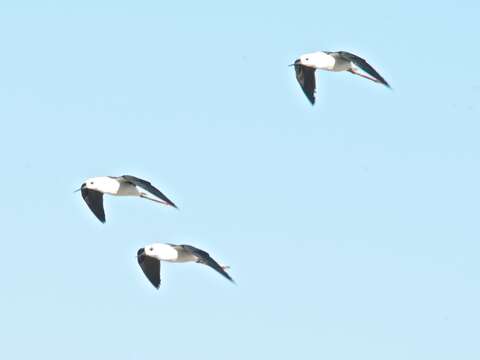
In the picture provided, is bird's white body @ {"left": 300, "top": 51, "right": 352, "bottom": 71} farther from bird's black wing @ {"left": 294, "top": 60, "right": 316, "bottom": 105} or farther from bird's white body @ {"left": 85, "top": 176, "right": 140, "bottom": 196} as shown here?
bird's white body @ {"left": 85, "top": 176, "right": 140, "bottom": 196}

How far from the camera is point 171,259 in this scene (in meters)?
60.9

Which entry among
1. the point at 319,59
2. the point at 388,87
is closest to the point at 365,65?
the point at 319,59

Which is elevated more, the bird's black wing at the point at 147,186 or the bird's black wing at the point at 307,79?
the bird's black wing at the point at 307,79

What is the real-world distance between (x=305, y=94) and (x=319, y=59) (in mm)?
2563

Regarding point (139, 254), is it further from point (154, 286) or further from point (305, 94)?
point (305, 94)

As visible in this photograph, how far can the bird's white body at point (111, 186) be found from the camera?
62.9 m

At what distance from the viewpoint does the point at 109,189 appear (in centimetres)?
6344

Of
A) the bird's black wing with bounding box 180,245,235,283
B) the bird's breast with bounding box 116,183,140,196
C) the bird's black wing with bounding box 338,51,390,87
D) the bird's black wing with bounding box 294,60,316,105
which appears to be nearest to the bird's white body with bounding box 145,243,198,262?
the bird's black wing with bounding box 180,245,235,283

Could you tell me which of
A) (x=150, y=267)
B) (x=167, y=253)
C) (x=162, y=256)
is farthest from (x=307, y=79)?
(x=150, y=267)

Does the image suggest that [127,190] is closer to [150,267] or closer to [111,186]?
[111,186]

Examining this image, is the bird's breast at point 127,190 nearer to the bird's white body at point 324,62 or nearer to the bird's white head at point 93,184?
the bird's white head at point 93,184

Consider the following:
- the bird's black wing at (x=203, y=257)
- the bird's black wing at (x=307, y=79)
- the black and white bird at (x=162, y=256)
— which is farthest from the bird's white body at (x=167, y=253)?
the bird's black wing at (x=307, y=79)

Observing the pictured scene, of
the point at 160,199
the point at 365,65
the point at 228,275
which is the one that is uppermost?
the point at 365,65

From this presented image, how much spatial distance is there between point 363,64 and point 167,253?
10716 mm
